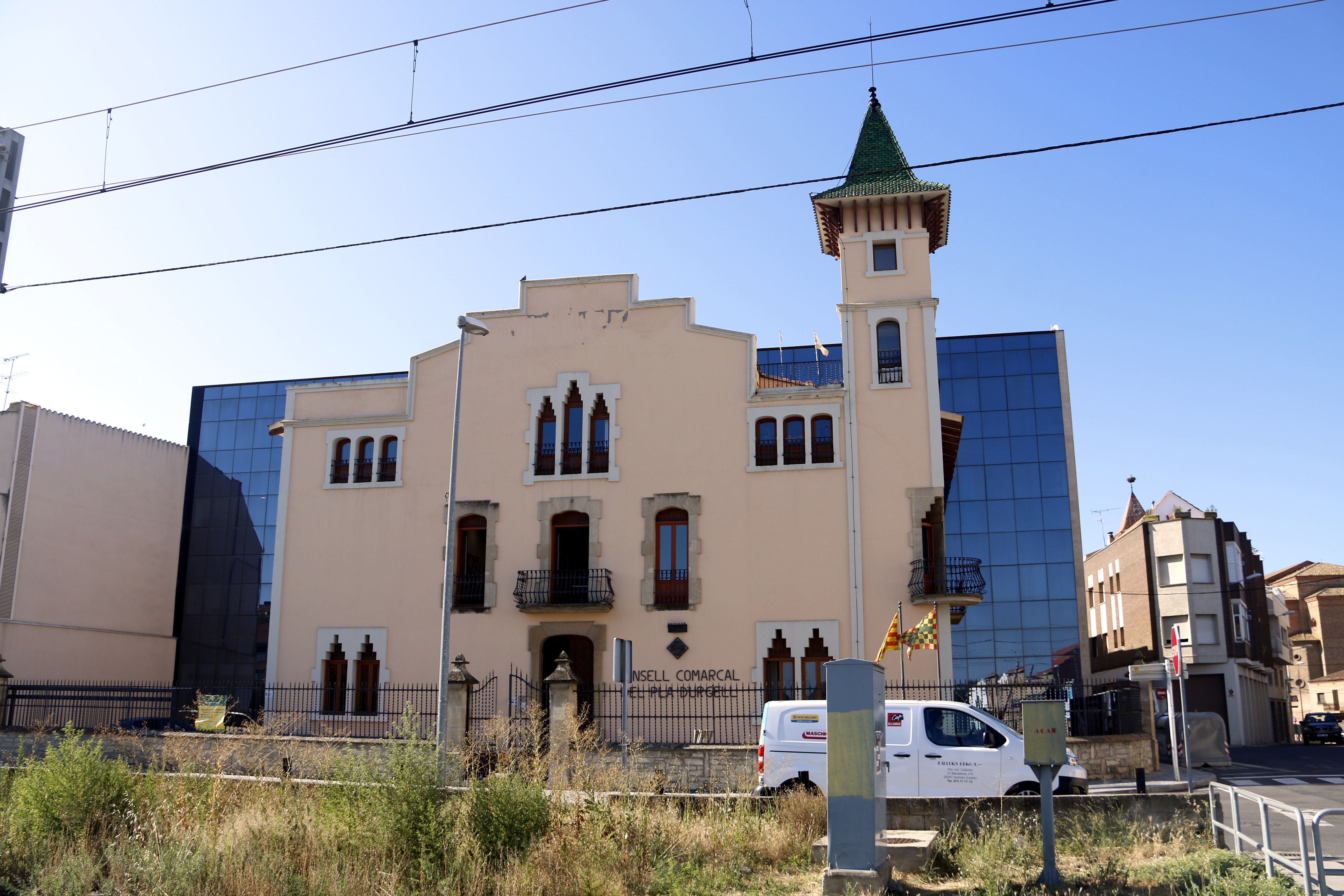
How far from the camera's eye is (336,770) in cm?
1142

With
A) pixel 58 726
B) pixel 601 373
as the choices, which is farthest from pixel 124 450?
pixel 601 373

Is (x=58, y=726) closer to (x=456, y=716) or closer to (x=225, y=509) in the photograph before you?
(x=456, y=716)

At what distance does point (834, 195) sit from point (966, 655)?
29618 mm

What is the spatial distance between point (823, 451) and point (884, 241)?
5.76 metres

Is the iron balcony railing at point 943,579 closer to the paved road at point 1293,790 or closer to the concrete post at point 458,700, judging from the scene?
the paved road at point 1293,790

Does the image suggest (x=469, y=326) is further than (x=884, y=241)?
No

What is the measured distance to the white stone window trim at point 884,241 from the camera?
88.7ft

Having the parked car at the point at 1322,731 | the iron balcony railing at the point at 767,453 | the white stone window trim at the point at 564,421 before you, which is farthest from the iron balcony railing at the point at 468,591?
the parked car at the point at 1322,731

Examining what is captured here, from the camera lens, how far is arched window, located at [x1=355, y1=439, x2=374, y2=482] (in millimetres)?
28328

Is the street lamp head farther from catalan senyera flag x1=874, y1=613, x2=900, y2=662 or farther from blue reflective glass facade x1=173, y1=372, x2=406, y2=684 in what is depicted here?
blue reflective glass facade x1=173, y1=372, x2=406, y2=684

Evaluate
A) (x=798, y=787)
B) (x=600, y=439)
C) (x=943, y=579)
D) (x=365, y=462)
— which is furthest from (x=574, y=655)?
(x=798, y=787)

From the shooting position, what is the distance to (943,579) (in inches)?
950

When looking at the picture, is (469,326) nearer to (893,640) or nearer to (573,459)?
(573,459)

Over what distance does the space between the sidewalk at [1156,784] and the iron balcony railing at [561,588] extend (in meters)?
11.6
